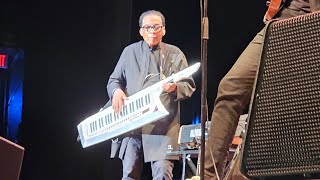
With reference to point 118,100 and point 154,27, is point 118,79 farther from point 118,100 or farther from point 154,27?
point 154,27

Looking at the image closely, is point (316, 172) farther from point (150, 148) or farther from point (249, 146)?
point (150, 148)

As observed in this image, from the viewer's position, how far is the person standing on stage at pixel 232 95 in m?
2.43

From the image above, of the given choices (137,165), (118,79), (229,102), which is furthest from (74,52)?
(229,102)

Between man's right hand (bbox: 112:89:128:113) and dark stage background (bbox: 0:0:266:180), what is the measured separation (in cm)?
275

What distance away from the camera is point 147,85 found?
4289 mm

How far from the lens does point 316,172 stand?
178 cm

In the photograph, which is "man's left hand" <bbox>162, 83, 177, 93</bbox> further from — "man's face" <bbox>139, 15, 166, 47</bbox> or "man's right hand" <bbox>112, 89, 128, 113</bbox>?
"man's face" <bbox>139, 15, 166, 47</bbox>

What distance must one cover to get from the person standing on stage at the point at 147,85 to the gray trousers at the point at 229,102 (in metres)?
1.55

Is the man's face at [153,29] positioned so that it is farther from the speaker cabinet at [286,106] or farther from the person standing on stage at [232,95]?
the speaker cabinet at [286,106]

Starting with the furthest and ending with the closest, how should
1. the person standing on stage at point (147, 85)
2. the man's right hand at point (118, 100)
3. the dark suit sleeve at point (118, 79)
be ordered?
the dark suit sleeve at point (118, 79), the man's right hand at point (118, 100), the person standing on stage at point (147, 85)

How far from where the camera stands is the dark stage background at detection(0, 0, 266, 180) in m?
7.13

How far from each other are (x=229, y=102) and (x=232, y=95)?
0.04 metres

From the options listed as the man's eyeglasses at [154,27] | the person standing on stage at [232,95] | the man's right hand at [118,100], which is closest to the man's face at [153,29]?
the man's eyeglasses at [154,27]

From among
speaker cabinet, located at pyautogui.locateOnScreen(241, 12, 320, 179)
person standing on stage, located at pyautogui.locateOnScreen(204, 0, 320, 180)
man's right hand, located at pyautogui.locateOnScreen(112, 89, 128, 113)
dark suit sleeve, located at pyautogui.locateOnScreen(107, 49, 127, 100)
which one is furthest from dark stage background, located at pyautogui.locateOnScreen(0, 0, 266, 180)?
speaker cabinet, located at pyautogui.locateOnScreen(241, 12, 320, 179)
